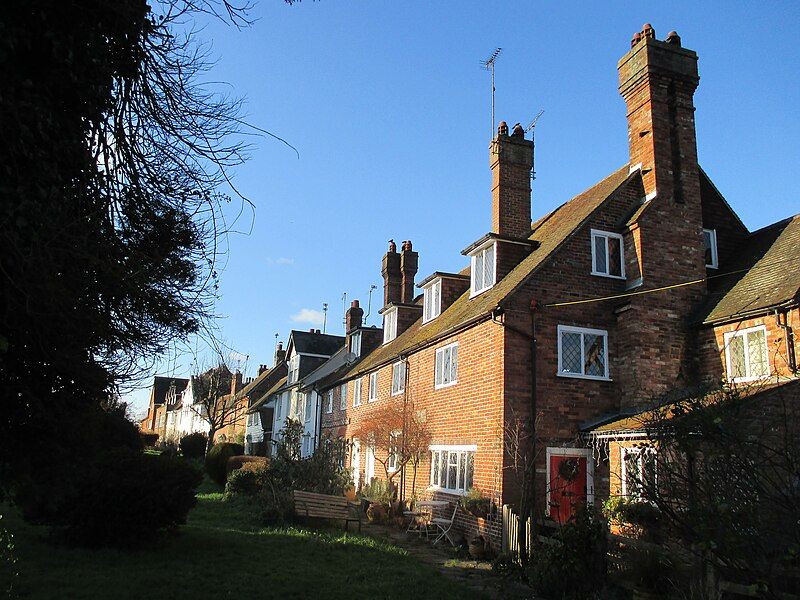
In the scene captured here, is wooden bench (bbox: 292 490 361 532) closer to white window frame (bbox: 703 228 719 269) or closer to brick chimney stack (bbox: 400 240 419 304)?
white window frame (bbox: 703 228 719 269)

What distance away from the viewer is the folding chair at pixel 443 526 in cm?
1644

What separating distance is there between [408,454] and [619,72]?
13414 millimetres

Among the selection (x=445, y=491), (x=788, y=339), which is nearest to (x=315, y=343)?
(x=445, y=491)

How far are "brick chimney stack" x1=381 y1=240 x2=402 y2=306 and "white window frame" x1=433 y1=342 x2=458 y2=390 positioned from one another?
1135cm

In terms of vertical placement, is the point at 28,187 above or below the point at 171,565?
above

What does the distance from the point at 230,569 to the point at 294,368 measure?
33149 millimetres

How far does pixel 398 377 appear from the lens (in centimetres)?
2436

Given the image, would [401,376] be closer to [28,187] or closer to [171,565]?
[171,565]

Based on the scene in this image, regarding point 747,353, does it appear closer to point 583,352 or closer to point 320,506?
point 583,352

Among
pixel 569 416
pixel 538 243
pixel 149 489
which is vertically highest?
pixel 538 243

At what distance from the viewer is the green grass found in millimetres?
9992

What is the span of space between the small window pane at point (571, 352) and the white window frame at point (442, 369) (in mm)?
3507

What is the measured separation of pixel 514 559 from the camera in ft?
41.6

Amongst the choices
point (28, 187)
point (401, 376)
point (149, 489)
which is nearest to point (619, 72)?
point (401, 376)
